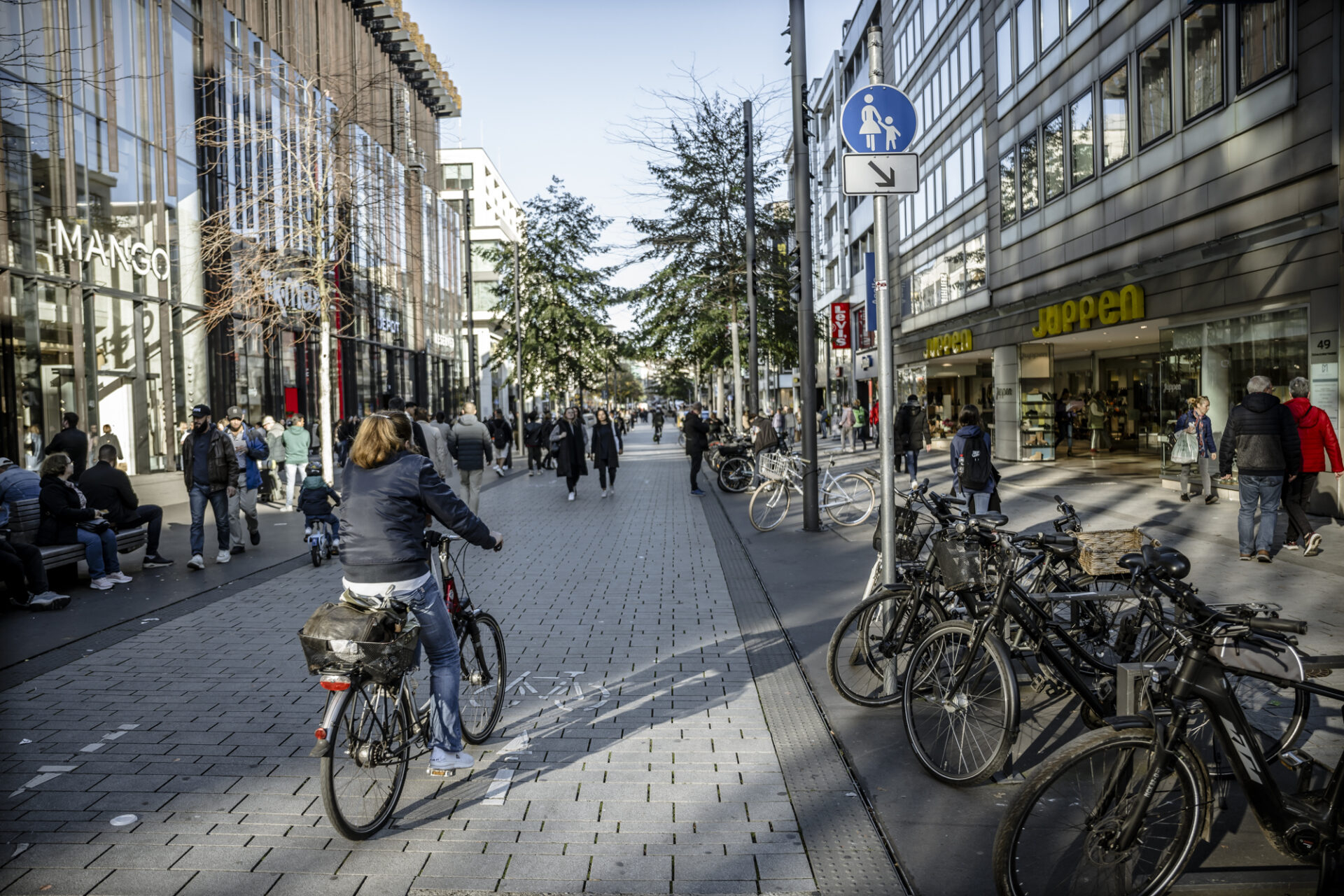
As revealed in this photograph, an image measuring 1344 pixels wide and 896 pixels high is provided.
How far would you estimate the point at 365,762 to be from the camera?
3.84m

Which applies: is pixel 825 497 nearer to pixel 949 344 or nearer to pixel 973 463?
pixel 973 463

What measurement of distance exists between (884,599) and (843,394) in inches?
2138

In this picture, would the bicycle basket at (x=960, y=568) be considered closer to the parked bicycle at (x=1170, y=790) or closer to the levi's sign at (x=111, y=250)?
the parked bicycle at (x=1170, y=790)

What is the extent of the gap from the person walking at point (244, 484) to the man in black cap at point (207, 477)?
14cm

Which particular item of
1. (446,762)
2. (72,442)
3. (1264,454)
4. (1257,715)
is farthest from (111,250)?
(1257,715)

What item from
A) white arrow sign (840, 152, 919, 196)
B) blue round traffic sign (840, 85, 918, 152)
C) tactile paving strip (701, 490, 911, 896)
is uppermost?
blue round traffic sign (840, 85, 918, 152)

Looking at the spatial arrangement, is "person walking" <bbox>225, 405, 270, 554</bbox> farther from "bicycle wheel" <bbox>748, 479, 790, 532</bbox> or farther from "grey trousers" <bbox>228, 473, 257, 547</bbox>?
"bicycle wheel" <bbox>748, 479, 790, 532</bbox>

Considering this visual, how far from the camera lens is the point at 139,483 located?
18.8 m

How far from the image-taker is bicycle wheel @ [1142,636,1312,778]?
320 cm

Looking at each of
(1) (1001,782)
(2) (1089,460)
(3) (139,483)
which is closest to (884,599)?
(1) (1001,782)

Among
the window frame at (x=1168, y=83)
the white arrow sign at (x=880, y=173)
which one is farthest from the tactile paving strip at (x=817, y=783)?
the window frame at (x=1168, y=83)

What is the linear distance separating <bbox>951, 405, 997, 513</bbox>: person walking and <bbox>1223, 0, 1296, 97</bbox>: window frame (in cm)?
795

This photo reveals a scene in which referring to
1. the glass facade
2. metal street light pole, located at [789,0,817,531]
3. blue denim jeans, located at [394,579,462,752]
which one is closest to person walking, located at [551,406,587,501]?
the glass facade

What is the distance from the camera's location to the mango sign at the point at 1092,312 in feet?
60.2
